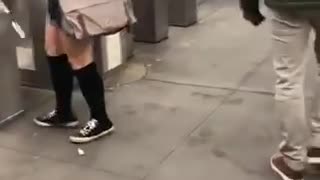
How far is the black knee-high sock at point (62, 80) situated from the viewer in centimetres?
328

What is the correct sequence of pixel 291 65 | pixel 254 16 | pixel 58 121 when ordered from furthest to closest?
pixel 58 121, pixel 254 16, pixel 291 65

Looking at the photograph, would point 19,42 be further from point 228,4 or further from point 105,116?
point 228,4

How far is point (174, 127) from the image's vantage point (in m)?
3.40

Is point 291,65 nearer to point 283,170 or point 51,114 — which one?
point 283,170

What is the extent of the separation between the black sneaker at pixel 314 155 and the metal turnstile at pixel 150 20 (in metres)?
2.11

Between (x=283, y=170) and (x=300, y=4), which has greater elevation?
(x=300, y=4)

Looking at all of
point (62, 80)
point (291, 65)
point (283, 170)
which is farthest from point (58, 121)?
point (291, 65)

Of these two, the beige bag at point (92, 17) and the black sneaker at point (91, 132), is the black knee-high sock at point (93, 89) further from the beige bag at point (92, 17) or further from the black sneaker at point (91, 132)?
the beige bag at point (92, 17)

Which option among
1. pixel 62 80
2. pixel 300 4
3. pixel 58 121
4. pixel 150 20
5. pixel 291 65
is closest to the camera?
pixel 300 4

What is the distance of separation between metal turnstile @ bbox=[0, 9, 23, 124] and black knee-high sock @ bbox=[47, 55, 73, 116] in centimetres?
28

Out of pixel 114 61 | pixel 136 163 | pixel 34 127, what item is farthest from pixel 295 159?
pixel 114 61

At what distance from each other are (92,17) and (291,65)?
3.07 feet

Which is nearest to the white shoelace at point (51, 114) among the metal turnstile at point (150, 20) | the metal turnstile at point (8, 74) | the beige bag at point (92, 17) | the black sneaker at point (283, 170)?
the metal turnstile at point (8, 74)

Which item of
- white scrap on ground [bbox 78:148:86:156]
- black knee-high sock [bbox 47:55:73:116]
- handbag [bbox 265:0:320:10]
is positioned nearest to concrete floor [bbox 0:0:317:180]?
white scrap on ground [bbox 78:148:86:156]
